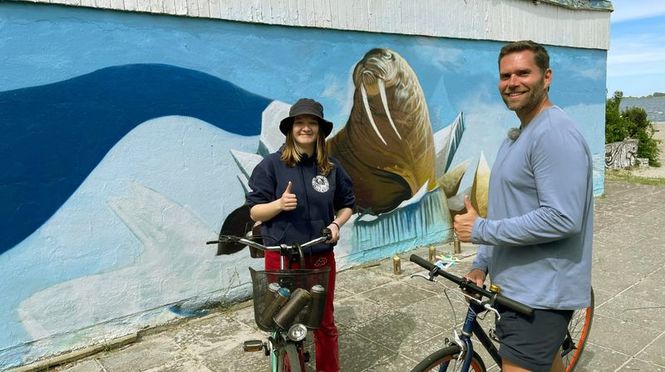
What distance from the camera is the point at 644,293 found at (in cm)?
493

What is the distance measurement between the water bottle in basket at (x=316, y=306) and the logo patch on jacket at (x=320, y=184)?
70 cm

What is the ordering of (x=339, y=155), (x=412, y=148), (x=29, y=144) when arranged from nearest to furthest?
(x=29, y=144), (x=339, y=155), (x=412, y=148)

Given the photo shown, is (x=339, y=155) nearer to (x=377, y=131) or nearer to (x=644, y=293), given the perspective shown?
(x=377, y=131)

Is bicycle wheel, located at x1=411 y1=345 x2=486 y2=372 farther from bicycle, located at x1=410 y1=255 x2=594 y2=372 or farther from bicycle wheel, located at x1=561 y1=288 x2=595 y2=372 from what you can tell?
bicycle wheel, located at x1=561 y1=288 x2=595 y2=372

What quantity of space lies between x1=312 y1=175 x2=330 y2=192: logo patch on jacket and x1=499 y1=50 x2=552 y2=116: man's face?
4.18ft

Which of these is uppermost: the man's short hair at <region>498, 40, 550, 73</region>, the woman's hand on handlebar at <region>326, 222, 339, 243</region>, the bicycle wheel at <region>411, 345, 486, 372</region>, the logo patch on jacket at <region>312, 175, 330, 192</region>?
the man's short hair at <region>498, 40, 550, 73</region>

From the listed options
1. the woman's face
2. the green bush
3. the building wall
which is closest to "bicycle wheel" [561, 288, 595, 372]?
the woman's face

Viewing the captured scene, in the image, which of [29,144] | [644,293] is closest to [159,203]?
[29,144]

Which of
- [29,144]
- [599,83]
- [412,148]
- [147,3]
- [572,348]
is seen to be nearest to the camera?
[572,348]

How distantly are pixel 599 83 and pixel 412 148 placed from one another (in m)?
5.37

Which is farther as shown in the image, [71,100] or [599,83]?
[599,83]

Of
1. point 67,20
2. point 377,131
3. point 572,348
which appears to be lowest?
point 572,348

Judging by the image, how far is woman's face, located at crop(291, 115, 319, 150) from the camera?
2920mm

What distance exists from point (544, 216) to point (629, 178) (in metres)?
12.7
